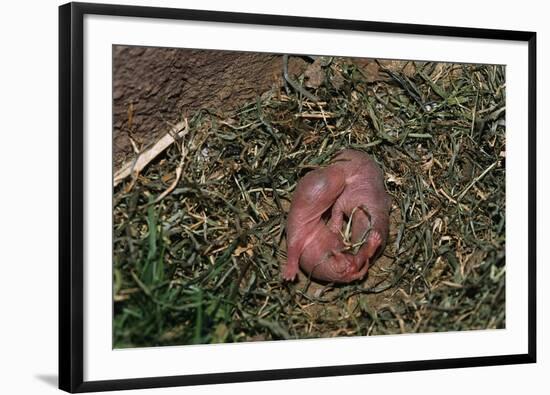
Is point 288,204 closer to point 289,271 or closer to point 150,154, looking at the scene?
point 289,271

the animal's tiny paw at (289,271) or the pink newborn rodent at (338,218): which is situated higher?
the pink newborn rodent at (338,218)

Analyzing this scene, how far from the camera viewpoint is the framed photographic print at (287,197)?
2928 mm

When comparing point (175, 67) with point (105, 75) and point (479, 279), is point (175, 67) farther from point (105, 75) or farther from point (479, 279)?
point (479, 279)

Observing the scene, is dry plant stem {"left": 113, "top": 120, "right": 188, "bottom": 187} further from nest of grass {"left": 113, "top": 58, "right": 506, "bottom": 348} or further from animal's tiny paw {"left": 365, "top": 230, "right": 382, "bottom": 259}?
animal's tiny paw {"left": 365, "top": 230, "right": 382, "bottom": 259}

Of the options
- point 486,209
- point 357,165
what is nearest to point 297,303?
point 357,165

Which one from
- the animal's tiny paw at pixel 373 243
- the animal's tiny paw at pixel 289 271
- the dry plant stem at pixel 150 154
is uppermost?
the dry plant stem at pixel 150 154

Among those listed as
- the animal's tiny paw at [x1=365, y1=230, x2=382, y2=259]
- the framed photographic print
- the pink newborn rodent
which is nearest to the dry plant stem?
the framed photographic print

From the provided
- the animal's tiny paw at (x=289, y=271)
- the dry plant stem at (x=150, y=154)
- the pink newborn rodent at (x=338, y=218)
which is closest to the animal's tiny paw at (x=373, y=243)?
the pink newborn rodent at (x=338, y=218)

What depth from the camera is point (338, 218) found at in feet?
10.9

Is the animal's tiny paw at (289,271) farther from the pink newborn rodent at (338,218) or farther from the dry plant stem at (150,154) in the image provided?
the dry plant stem at (150,154)

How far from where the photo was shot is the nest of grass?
3.04m

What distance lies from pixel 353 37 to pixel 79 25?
76 centimetres

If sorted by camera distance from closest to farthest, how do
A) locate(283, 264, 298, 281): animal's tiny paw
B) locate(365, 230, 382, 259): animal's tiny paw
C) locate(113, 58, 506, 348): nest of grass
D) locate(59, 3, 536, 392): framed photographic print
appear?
locate(59, 3, 536, 392): framed photographic print < locate(113, 58, 506, 348): nest of grass < locate(283, 264, 298, 281): animal's tiny paw < locate(365, 230, 382, 259): animal's tiny paw

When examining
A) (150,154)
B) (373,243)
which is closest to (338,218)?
(373,243)
